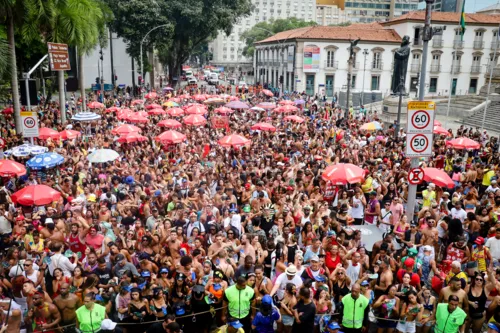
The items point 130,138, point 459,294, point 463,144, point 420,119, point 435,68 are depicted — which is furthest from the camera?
point 435,68

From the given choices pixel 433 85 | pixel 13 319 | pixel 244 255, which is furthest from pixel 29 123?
pixel 433 85

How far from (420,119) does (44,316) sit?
771cm

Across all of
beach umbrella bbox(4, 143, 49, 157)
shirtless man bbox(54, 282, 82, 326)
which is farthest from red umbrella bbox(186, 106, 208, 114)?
shirtless man bbox(54, 282, 82, 326)

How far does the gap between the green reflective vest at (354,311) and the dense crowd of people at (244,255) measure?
0.01m

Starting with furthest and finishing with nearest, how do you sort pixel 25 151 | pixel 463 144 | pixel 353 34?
1. pixel 353 34
2. pixel 463 144
3. pixel 25 151

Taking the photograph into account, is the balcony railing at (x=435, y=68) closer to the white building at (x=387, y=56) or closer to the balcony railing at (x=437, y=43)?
the white building at (x=387, y=56)

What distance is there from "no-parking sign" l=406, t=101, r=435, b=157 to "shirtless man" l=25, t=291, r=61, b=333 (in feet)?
23.3

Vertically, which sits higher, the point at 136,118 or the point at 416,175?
the point at 416,175

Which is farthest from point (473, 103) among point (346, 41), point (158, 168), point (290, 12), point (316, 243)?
point (290, 12)

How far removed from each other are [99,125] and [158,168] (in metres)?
10.7

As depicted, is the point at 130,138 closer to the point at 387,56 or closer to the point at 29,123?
the point at 29,123

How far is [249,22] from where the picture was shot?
127 meters

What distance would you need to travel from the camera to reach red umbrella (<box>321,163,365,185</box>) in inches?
414

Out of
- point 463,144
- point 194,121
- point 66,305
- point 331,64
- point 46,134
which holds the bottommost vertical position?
point 66,305
